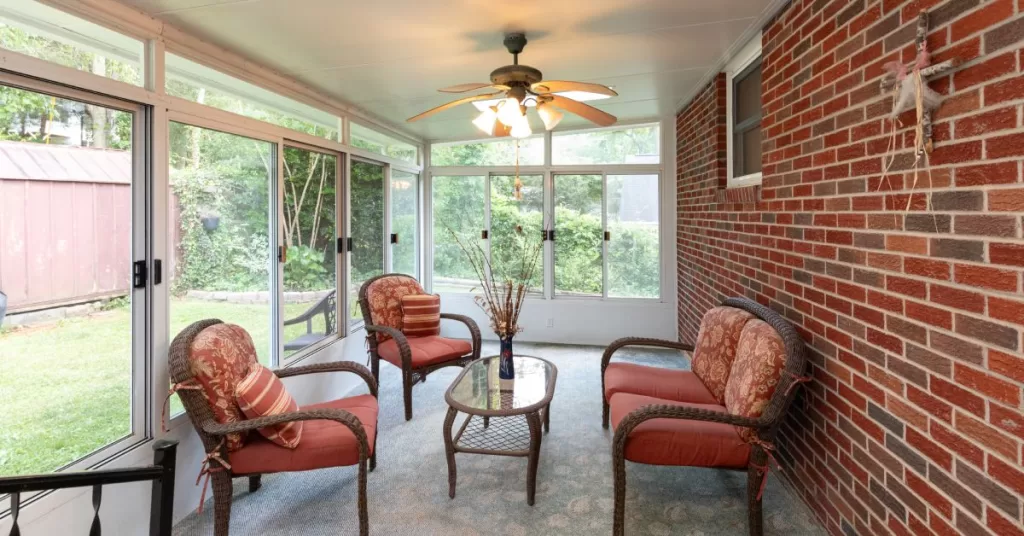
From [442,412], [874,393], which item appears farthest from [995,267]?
[442,412]

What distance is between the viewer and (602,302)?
524cm

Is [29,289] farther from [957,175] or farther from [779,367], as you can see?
[957,175]

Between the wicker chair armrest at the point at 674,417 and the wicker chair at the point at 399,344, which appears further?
the wicker chair at the point at 399,344

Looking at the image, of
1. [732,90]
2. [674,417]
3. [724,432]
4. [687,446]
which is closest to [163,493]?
[674,417]

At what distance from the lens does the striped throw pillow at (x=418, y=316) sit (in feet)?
12.6

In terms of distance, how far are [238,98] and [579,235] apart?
352 cm

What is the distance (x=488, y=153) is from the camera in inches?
218

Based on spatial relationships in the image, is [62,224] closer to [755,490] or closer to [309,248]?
[309,248]

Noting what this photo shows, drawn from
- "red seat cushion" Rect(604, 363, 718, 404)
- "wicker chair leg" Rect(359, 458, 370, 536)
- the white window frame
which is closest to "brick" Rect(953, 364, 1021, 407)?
"red seat cushion" Rect(604, 363, 718, 404)

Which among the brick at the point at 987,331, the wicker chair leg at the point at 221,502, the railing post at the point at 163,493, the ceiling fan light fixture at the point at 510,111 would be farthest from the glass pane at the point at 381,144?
the brick at the point at 987,331

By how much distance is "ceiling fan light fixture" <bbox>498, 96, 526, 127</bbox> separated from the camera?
237 centimetres

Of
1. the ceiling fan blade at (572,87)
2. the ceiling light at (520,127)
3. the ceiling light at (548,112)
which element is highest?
the ceiling fan blade at (572,87)

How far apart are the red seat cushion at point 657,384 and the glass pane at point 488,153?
10.3ft

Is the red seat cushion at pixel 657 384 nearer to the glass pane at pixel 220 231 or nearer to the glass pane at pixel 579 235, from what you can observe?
the glass pane at pixel 220 231
